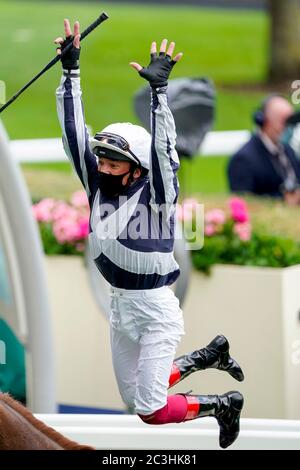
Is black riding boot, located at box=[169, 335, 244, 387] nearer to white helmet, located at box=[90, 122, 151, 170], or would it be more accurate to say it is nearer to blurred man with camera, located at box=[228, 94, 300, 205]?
white helmet, located at box=[90, 122, 151, 170]

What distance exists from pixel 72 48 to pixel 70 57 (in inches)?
1.6

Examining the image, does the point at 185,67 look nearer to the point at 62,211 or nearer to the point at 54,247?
the point at 54,247

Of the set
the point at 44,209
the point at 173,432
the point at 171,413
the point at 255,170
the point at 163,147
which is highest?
the point at 255,170

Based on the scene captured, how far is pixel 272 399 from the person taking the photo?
25.5ft

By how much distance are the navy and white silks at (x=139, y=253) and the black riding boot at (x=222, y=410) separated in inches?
5.2

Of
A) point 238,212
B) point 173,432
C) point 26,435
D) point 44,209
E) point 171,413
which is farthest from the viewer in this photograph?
point 44,209

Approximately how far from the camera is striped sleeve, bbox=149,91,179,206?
9.07 feet

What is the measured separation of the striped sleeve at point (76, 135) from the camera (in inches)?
111

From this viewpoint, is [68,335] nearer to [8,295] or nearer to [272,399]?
[272,399]

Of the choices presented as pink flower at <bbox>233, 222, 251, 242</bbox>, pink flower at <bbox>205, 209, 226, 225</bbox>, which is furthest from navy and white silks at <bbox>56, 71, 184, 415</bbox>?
pink flower at <bbox>205, 209, 226, 225</bbox>

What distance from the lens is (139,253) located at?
276cm

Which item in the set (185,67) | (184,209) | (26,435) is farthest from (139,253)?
(185,67)

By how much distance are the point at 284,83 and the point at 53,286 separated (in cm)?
891

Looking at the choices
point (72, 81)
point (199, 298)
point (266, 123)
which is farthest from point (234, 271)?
point (72, 81)
